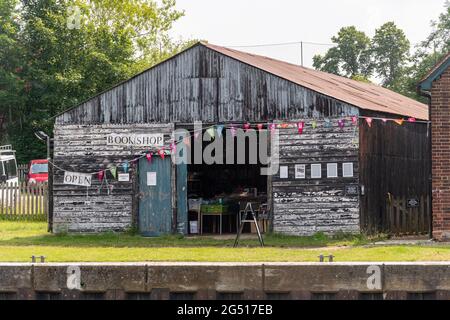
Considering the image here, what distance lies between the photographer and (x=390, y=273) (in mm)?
15742

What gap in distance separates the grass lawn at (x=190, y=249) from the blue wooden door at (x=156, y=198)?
29.7 inches

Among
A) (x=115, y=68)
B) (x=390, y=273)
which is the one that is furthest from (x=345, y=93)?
(x=115, y=68)

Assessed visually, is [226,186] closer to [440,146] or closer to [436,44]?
[440,146]

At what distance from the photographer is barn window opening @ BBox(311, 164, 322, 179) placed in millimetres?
25375

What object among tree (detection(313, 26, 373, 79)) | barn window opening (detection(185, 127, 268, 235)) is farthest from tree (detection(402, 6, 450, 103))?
barn window opening (detection(185, 127, 268, 235))

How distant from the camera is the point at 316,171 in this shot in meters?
25.4

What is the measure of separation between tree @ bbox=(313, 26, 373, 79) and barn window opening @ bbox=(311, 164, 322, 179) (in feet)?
158

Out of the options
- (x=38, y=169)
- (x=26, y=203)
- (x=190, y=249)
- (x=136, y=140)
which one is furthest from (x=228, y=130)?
(x=38, y=169)

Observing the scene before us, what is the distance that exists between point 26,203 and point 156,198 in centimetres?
773

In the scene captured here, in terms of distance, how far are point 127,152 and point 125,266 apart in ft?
36.5

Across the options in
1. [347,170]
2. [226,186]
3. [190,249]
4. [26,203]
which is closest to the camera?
[190,249]

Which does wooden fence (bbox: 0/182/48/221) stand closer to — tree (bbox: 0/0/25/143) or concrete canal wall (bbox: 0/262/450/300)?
concrete canal wall (bbox: 0/262/450/300)

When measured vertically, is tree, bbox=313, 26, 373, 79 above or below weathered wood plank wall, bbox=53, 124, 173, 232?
above
